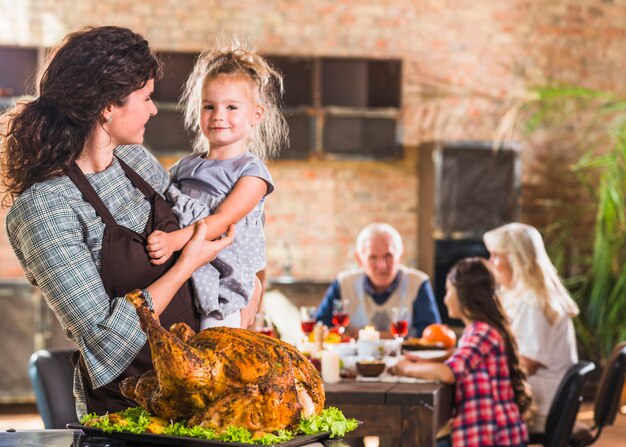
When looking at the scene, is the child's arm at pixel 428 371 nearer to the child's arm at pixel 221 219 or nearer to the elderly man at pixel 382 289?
the elderly man at pixel 382 289

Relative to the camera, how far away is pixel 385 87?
9227 millimetres

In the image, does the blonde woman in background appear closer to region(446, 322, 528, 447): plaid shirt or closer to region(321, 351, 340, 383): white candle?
region(446, 322, 528, 447): plaid shirt

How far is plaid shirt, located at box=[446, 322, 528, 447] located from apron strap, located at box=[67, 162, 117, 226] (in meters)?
2.70

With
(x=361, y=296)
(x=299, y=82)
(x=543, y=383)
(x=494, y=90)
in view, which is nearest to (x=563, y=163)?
(x=494, y=90)

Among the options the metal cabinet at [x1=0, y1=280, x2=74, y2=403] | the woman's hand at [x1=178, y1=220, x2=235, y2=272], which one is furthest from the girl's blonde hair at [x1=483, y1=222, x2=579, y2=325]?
the metal cabinet at [x1=0, y1=280, x2=74, y2=403]

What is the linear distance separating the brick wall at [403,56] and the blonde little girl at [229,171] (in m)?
6.60

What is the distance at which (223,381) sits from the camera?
1.49 metres

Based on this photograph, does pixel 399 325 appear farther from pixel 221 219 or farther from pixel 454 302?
pixel 221 219

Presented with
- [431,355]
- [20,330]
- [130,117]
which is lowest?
[20,330]

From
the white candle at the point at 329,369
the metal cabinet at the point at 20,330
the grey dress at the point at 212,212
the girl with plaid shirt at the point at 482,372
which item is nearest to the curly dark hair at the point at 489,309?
the girl with plaid shirt at the point at 482,372

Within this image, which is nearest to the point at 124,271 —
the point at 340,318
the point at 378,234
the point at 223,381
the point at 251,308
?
the point at 251,308

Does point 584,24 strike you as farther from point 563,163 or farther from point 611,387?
point 611,387

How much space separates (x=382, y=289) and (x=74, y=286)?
4.37 metres

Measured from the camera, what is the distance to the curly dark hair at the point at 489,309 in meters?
4.73
